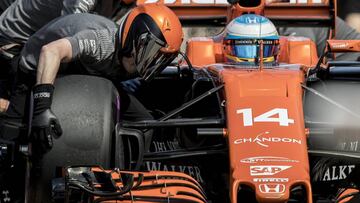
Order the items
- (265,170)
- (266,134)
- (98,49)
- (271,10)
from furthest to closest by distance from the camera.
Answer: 1. (271,10)
2. (98,49)
3. (266,134)
4. (265,170)

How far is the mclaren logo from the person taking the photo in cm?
480

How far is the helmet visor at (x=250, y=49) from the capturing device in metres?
6.41

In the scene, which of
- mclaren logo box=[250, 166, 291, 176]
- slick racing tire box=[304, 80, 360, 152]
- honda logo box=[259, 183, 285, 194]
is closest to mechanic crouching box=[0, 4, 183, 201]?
slick racing tire box=[304, 80, 360, 152]

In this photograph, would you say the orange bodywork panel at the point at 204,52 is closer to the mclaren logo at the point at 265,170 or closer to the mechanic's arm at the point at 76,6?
the mechanic's arm at the point at 76,6

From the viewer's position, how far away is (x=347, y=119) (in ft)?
17.8

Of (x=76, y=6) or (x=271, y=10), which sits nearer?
(x=76, y=6)

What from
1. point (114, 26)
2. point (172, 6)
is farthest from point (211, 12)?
point (114, 26)

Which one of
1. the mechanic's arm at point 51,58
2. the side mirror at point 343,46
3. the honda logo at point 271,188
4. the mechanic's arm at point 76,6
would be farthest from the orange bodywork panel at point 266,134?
the mechanic's arm at point 76,6

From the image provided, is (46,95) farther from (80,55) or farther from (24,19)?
(24,19)

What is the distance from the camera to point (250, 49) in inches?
253

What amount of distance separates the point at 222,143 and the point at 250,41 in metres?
1.19

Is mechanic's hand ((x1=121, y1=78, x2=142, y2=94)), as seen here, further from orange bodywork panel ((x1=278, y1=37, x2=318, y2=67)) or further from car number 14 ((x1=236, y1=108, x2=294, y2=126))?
car number 14 ((x1=236, y1=108, x2=294, y2=126))

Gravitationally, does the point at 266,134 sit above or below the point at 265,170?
above

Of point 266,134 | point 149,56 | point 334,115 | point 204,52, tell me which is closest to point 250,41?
point 204,52
